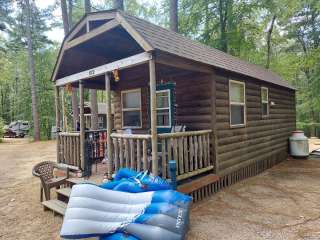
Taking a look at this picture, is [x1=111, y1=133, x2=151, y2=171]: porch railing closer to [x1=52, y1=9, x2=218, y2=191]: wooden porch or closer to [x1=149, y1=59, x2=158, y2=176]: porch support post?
[x1=52, y1=9, x2=218, y2=191]: wooden porch

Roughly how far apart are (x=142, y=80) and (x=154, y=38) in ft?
9.64

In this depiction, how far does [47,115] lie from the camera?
24.6 m

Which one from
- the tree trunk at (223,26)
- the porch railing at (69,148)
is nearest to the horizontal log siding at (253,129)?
the porch railing at (69,148)

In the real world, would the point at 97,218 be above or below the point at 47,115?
below

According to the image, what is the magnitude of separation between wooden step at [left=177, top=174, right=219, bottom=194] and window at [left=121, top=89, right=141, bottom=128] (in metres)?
2.87

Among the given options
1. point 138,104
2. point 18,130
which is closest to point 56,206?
point 138,104

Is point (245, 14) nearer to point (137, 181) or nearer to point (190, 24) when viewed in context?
point (190, 24)

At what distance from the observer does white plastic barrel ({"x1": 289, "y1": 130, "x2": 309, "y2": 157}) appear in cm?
1080

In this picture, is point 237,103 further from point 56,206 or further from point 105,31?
point 56,206

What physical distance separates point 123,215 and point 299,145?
9.65 metres

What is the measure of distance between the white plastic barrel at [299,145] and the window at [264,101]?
9.18 ft

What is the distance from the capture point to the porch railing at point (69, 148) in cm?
651

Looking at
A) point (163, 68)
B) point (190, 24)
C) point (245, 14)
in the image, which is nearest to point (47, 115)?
point (190, 24)

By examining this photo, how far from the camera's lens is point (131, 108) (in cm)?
799
